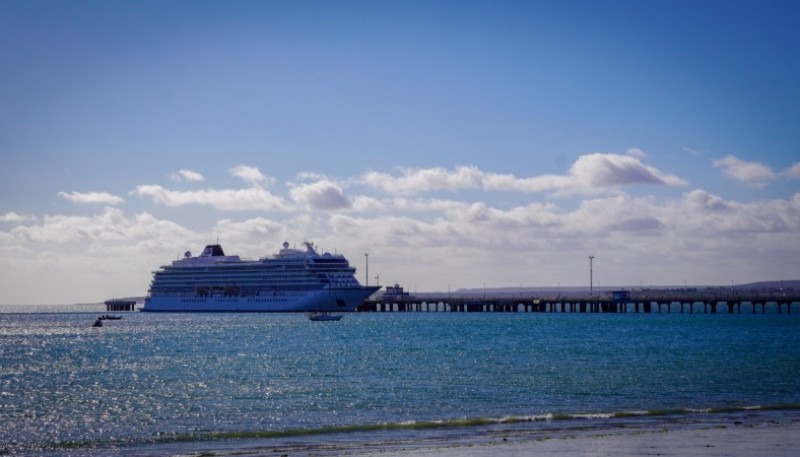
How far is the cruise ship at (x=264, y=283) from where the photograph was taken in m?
134

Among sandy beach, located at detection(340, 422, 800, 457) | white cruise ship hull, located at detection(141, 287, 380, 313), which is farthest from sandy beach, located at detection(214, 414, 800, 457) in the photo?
white cruise ship hull, located at detection(141, 287, 380, 313)

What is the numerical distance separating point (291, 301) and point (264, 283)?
559 centimetres

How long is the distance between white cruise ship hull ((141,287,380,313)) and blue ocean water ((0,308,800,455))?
219ft

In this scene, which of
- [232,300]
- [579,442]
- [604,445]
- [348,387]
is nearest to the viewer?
[604,445]

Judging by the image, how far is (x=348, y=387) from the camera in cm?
3662

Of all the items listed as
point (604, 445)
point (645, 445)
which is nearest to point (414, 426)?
point (604, 445)

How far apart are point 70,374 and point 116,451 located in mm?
22507

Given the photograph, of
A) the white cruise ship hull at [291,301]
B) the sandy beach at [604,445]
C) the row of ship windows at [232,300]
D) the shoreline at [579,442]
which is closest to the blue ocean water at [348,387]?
the shoreline at [579,442]

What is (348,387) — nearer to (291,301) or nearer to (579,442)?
(579,442)

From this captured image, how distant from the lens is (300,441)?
24.2m

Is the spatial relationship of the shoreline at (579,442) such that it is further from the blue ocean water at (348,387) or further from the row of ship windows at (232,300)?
the row of ship windows at (232,300)

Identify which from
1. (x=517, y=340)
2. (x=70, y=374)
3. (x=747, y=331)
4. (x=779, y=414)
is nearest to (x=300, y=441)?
(x=779, y=414)

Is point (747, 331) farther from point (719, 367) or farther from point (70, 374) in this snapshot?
point (70, 374)

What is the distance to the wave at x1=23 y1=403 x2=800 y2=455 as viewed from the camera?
24.5 m
